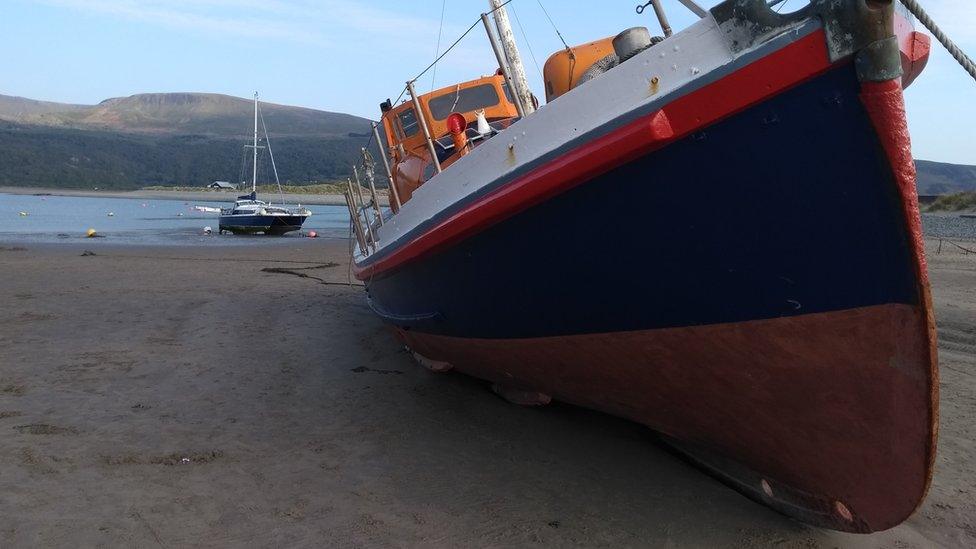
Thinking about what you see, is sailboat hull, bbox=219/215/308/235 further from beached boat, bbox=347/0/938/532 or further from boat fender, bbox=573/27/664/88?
boat fender, bbox=573/27/664/88

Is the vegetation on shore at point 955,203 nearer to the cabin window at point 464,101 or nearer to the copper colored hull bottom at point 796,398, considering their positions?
the cabin window at point 464,101

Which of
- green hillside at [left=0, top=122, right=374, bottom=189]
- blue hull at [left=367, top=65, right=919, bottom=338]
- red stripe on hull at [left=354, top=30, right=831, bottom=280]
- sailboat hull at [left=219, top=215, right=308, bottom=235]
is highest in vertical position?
green hillside at [left=0, top=122, right=374, bottom=189]

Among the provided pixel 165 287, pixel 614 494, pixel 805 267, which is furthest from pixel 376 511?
pixel 165 287

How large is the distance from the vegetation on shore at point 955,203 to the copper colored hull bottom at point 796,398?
3696 centimetres

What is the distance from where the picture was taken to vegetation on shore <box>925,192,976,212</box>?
34531mm

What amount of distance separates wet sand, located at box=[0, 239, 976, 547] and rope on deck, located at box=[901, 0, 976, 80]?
7.29ft

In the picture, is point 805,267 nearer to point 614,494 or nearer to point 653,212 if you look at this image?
point 653,212

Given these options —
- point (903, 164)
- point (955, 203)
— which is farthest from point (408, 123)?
point (955, 203)

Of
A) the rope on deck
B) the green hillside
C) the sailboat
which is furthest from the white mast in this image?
the green hillside

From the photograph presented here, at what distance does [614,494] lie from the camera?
12.8 feet

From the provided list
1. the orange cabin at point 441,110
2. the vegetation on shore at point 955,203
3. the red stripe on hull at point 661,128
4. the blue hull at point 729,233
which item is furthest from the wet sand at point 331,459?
→ the vegetation on shore at point 955,203

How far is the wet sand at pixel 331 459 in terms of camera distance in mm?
3475

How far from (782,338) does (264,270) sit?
13158mm

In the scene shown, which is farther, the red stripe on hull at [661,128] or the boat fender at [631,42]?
the boat fender at [631,42]
